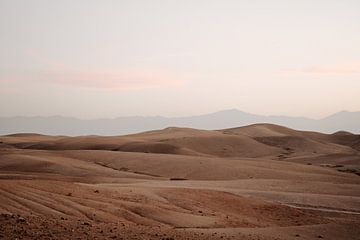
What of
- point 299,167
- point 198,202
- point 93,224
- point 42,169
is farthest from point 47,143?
point 93,224

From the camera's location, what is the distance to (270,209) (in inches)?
835

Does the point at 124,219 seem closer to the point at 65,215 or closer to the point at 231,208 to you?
the point at 65,215

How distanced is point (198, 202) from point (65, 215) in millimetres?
7553

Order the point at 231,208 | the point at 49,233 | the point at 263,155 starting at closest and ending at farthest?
the point at 49,233 → the point at 231,208 → the point at 263,155

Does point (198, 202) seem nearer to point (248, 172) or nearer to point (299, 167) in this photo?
point (248, 172)

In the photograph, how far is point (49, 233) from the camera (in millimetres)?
11992

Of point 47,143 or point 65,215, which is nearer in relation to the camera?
point 65,215

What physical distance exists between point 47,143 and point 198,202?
60.8 metres

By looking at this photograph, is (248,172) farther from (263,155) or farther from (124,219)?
(263,155)

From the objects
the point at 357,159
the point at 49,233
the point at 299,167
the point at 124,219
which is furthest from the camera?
the point at 357,159

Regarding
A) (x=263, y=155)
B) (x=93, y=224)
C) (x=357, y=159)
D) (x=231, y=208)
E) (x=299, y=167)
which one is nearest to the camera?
(x=93, y=224)

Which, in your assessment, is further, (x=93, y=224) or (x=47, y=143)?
(x=47, y=143)

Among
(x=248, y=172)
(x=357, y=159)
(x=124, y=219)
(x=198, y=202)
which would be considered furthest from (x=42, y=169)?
(x=357, y=159)

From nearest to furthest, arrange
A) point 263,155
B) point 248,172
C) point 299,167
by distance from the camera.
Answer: point 248,172 → point 299,167 → point 263,155
